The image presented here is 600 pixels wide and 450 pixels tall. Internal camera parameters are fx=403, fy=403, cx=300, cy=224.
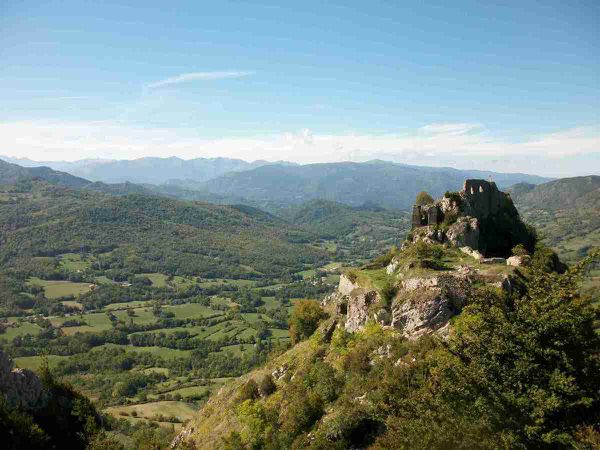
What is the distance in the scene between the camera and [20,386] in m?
40.2

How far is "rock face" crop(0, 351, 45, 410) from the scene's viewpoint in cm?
3903

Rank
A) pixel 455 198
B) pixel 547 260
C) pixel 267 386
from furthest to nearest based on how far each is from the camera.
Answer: pixel 455 198
pixel 267 386
pixel 547 260

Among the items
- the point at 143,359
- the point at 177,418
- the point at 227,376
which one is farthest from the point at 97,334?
the point at 177,418

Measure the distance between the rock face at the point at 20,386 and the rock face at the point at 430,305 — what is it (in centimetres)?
3690

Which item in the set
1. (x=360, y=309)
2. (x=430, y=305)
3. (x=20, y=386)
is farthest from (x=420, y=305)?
(x=20, y=386)

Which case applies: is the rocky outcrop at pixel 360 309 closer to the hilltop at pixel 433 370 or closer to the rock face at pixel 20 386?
the hilltop at pixel 433 370

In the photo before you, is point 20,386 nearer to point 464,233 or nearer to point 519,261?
point 519,261

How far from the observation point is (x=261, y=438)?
39.5m

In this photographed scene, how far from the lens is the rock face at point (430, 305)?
3562 cm

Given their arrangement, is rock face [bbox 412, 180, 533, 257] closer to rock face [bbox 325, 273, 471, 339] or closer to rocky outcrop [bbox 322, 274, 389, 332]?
rocky outcrop [bbox 322, 274, 389, 332]

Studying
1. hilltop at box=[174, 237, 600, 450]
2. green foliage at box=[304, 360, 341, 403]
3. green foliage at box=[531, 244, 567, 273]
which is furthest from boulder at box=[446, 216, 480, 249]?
green foliage at box=[304, 360, 341, 403]

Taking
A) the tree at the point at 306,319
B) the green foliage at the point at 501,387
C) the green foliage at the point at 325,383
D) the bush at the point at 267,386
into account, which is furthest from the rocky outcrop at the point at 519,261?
the bush at the point at 267,386

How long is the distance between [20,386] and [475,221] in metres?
54.6

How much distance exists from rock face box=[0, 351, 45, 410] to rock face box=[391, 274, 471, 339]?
36.9 metres
